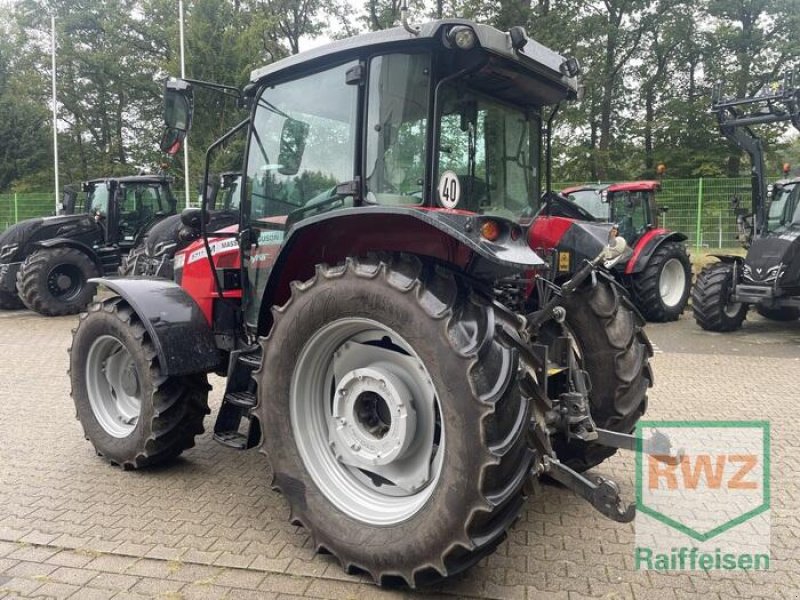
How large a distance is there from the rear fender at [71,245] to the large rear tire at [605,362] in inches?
435

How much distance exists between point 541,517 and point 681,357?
18.7ft

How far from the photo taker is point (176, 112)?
378 cm

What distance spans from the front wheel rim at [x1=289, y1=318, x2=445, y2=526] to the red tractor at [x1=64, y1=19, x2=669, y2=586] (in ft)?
0.03

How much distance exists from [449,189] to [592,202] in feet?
32.5

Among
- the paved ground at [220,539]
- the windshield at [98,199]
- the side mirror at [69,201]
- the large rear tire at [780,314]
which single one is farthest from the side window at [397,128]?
the side mirror at [69,201]

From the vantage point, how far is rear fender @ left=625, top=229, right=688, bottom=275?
11.1 metres

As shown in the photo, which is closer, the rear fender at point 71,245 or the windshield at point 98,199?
the rear fender at point 71,245

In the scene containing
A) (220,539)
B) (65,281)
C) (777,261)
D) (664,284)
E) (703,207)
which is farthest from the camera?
(703,207)

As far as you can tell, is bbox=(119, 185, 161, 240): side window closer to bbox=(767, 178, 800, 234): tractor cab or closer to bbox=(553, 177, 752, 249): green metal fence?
bbox=(553, 177, 752, 249): green metal fence

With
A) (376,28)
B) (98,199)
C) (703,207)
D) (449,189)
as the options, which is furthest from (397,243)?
(376,28)

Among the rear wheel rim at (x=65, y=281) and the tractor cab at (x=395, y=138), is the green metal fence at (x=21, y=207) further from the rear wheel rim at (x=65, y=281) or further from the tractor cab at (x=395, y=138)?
the tractor cab at (x=395, y=138)

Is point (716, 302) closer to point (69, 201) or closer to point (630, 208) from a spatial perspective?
point (630, 208)

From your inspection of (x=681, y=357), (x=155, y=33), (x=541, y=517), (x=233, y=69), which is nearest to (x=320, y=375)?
(x=541, y=517)

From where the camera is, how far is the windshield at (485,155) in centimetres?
313
